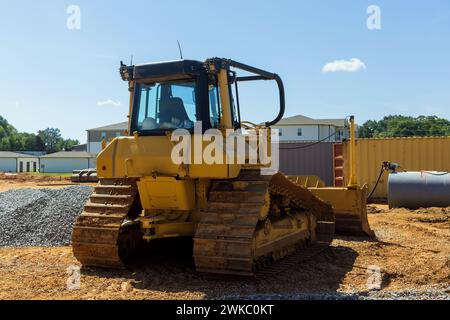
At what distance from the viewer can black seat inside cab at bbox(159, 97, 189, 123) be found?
686cm

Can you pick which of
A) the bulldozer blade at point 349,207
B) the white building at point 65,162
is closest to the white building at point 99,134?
the white building at point 65,162

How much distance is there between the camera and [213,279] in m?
6.26

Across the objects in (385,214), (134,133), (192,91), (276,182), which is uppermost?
(192,91)

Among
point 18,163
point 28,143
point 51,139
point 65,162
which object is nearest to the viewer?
point 65,162

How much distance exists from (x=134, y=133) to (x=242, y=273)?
2.43 metres

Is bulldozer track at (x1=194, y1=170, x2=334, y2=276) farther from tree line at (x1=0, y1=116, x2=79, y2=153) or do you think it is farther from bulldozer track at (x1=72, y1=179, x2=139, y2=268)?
tree line at (x1=0, y1=116, x2=79, y2=153)

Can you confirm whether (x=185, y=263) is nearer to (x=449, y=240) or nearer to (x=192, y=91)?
(x=192, y=91)

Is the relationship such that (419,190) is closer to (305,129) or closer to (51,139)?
(305,129)

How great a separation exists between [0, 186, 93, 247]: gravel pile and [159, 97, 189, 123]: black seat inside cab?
13.0 feet

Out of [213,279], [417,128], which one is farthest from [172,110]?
[417,128]

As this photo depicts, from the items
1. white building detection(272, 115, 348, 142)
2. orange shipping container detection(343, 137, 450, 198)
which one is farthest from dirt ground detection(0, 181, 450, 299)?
white building detection(272, 115, 348, 142)

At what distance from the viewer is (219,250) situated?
19.4 ft

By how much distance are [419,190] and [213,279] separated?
33.1 feet
